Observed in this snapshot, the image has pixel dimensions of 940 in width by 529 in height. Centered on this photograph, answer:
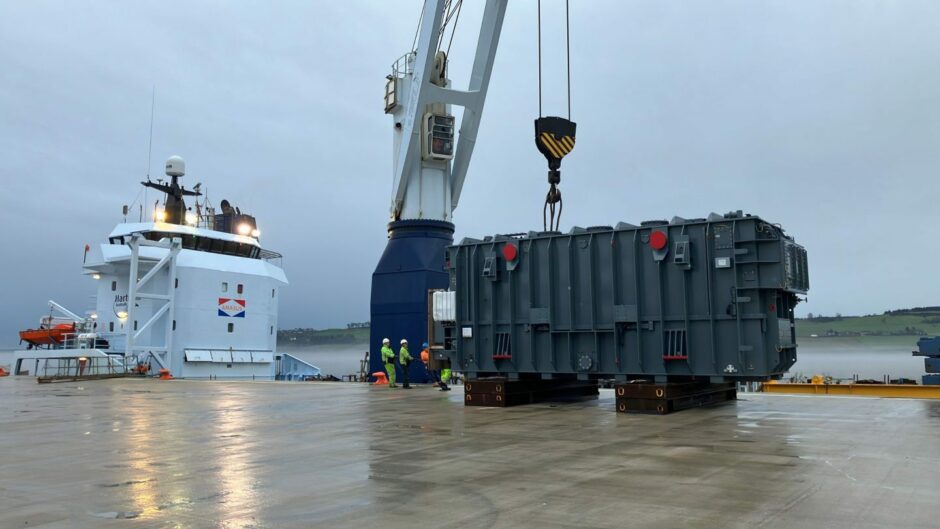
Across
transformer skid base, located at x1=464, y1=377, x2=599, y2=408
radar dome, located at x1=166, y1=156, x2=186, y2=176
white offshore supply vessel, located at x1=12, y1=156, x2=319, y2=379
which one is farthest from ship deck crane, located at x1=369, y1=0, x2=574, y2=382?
radar dome, located at x1=166, y1=156, x2=186, y2=176

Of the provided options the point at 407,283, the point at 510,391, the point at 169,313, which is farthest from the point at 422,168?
the point at 169,313

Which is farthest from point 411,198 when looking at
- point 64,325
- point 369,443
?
point 64,325

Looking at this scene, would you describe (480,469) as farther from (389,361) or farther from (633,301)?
(389,361)

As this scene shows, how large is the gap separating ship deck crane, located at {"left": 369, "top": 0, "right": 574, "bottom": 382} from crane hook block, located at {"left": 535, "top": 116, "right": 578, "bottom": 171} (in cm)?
775

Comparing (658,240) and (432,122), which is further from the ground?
(432,122)

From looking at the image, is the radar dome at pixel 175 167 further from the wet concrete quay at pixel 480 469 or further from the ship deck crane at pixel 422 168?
the wet concrete quay at pixel 480 469

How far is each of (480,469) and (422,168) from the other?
64.4ft

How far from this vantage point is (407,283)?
24141mm

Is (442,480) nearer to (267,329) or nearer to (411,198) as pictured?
(411,198)

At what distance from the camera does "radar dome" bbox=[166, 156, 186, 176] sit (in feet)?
125

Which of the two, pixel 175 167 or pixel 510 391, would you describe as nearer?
pixel 510 391

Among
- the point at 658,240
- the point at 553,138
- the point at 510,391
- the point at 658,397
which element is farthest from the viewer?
the point at 553,138

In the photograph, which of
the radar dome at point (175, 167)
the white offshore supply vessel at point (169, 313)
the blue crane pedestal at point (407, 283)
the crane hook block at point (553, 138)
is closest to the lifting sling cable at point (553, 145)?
the crane hook block at point (553, 138)

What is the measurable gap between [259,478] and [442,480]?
171cm
